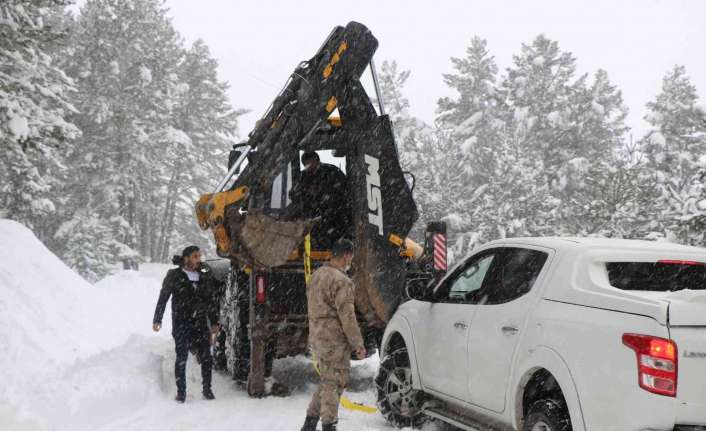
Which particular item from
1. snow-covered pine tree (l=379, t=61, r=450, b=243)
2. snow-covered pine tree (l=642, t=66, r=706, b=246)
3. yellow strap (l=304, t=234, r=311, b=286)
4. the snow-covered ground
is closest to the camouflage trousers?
the snow-covered ground

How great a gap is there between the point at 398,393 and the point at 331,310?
4.58 ft

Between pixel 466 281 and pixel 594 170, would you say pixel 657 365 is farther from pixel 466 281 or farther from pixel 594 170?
pixel 594 170

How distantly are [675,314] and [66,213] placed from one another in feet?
129

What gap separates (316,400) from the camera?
6.32 metres

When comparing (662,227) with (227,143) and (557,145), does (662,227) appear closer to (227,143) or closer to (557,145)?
(557,145)

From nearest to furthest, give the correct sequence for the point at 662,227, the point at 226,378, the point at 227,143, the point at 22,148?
the point at 226,378, the point at 22,148, the point at 662,227, the point at 227,143

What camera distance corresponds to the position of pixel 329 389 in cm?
620

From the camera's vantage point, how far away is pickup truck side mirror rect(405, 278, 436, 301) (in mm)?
6707

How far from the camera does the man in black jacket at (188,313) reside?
29.0 ft

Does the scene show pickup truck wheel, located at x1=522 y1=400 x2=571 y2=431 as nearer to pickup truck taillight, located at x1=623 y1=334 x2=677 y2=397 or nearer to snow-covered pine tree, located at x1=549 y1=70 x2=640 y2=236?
pickup truck taillight, located at x1=623 y1=334 x2=677 y2=397

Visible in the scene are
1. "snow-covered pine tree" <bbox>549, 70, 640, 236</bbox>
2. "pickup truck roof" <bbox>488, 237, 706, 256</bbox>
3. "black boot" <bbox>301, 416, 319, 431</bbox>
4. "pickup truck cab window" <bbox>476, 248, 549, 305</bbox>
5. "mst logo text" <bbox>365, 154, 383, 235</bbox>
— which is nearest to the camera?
"pickup truck roof" <bbox>488, 237, 706, 256</bbox>

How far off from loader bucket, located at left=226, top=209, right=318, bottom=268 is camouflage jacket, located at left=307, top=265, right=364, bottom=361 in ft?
7.51

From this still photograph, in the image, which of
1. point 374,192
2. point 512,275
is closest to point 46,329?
point 374,192

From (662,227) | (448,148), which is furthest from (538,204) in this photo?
(448,148)
